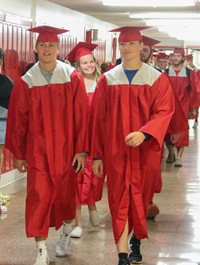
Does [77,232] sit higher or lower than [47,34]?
lower

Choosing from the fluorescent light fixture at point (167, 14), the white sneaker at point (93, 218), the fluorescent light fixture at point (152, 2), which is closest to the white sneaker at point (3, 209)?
the white sneaker at point (93, 218)

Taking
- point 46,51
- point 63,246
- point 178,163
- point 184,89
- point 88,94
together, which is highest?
point 46,51

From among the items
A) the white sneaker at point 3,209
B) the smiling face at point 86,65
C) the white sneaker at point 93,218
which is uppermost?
the smiling face at point 86,65

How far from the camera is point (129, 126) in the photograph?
15.3 feet

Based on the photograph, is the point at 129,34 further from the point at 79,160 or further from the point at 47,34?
the point at 79,160

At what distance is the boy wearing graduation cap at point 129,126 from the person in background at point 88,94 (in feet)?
3.59

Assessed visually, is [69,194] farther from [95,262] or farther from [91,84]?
[91,84]

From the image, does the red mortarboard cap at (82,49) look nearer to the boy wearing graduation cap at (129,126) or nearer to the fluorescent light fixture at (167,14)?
the boy wearing graduation cap at (129,126)

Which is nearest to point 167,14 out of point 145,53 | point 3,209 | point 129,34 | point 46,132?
point 145,53

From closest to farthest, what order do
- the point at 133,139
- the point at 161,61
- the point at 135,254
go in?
the point at 133,139
the point at 135,254
the point at 161,61

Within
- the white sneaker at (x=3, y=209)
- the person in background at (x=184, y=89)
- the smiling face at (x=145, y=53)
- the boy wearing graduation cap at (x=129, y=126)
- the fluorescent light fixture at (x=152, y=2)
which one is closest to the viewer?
the boy wearing graduation cap at (x=129, y=126)

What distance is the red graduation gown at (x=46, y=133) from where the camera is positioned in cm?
477

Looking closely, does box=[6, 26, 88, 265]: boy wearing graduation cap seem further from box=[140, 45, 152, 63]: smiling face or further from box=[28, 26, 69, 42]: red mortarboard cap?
box=[140, 45, 152, 63]: smiling face

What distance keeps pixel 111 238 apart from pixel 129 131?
1.54 metres
